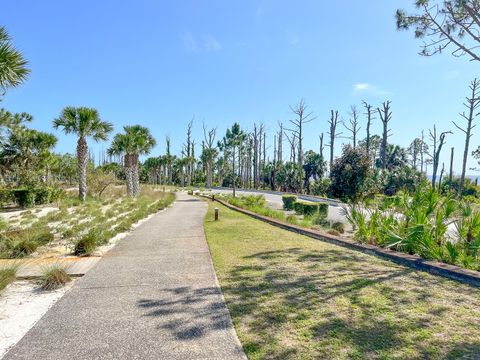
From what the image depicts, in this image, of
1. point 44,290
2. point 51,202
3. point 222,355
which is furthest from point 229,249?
point 51,202

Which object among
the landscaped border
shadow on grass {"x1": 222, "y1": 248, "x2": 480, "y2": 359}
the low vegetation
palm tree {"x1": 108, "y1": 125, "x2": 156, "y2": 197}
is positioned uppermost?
palm tree {"x1": 108, "y1": 125, "x2": 156, "y2": 197}

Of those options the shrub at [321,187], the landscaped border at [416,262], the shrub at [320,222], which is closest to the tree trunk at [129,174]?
the shrub at [320,222]

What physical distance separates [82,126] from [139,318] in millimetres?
23344

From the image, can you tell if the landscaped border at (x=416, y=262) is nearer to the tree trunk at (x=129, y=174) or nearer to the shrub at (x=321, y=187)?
the tree trunk at (x=129, y=174)

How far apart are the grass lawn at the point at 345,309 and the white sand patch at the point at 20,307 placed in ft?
7.91

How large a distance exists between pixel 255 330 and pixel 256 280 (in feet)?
5.63

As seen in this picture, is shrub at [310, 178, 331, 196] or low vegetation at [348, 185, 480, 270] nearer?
low vegetation at [348, 185, 480, 270]

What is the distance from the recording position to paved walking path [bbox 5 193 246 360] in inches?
123

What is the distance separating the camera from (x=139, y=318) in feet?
12.6

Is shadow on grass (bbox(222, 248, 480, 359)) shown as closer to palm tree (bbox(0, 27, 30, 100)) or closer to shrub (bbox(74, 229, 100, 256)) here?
shrub (bbox(74, 229, 100, 256))

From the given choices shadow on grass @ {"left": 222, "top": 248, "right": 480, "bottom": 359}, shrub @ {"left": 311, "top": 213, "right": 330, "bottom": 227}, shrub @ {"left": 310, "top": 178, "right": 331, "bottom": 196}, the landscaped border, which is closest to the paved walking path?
shadow on grass @ {"left": 222, "top": 248, "right": 480, "bottom": 359}

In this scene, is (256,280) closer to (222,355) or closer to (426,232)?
(222,355)

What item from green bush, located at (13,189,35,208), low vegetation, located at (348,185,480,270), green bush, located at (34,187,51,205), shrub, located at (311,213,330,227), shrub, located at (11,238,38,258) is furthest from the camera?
green bush, located at (34,187,51,205)

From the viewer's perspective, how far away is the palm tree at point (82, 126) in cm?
2345
